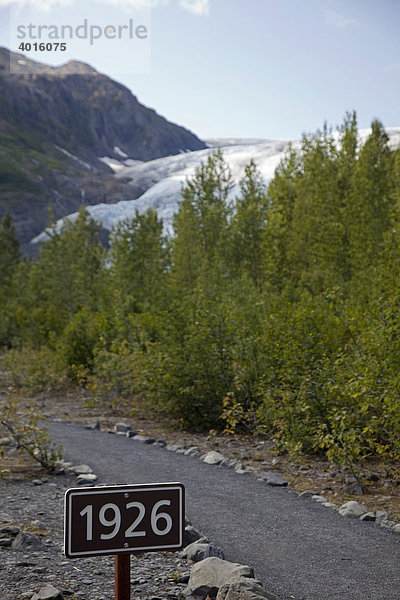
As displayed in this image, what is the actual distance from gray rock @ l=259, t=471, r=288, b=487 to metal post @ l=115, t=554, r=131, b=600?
553cm

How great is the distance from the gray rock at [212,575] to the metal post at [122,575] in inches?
71.6

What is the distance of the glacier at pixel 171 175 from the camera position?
311 ft

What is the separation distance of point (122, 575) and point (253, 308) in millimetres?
11373

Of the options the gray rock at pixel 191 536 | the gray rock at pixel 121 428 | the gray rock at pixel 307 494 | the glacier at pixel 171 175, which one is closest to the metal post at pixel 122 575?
the gray rock at pixel 191 536

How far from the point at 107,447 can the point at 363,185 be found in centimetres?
1935

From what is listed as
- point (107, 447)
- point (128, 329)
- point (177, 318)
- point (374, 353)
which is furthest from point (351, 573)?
point (128, 329)

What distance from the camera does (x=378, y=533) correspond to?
243 inches

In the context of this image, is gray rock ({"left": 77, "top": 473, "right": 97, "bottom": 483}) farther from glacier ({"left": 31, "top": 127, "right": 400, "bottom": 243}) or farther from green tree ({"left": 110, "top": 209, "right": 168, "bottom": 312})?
glacier ({"left": 31, "top": 127, "right": 400, "bottom": 243})

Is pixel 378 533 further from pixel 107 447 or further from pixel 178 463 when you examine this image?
pixel 107 447

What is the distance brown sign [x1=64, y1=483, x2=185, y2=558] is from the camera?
2.66 m

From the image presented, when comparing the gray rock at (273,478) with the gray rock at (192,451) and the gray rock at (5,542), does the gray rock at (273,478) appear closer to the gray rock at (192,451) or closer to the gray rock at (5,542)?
the gray rock at (192,451)

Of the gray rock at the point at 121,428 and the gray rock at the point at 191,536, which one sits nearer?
the gray rock at the point at 191,536

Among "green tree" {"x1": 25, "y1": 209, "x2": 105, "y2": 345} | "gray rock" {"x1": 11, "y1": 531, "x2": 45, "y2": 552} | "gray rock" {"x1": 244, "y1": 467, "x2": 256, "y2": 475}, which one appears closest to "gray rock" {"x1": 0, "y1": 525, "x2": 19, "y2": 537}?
"gray rock" {"x1": 11, "y1": 531, "x2": 45, "y2": 552}

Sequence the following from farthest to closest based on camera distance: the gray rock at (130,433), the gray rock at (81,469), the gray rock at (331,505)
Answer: the gray rock at (130,433) → the gray rock at (81,469) → the gray rock at (331,505)
